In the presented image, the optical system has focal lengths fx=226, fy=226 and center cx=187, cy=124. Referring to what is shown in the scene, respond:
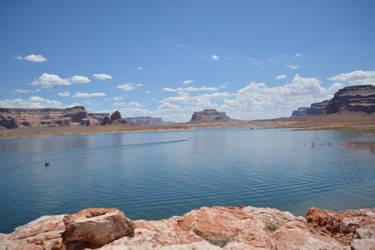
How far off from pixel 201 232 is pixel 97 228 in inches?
168

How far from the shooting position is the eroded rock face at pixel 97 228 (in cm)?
862

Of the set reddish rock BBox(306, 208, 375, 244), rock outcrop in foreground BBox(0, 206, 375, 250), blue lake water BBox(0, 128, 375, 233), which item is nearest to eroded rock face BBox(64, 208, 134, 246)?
rock outcrop in foreground BBox(0, 206, 375, 250)

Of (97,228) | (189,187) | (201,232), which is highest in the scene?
(97,228)

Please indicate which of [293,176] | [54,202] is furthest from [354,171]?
[54,202]

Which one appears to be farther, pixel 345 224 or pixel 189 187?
pixel 189 187

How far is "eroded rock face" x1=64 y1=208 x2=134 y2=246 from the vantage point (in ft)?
28.3

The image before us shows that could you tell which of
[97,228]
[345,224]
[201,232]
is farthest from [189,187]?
[97,228]

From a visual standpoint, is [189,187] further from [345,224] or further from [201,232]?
[345,224]

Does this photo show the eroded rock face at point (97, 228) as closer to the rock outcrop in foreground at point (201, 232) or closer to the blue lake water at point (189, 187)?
the rock outcrop in foreground at point (201, 232)

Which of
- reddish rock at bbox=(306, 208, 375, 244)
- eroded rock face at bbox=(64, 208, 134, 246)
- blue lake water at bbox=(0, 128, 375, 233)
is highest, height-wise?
eroded rock face at bbox=(64, 208, 134, 246)

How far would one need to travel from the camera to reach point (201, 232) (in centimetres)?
983

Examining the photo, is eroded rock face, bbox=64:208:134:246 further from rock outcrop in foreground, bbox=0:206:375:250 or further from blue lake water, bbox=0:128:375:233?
blue lake water, bbox=0:128:375:233

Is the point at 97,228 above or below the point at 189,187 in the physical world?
above

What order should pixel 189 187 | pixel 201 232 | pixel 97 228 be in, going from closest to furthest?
pixel 97 228
pixel 201 232
pixel 189 187
